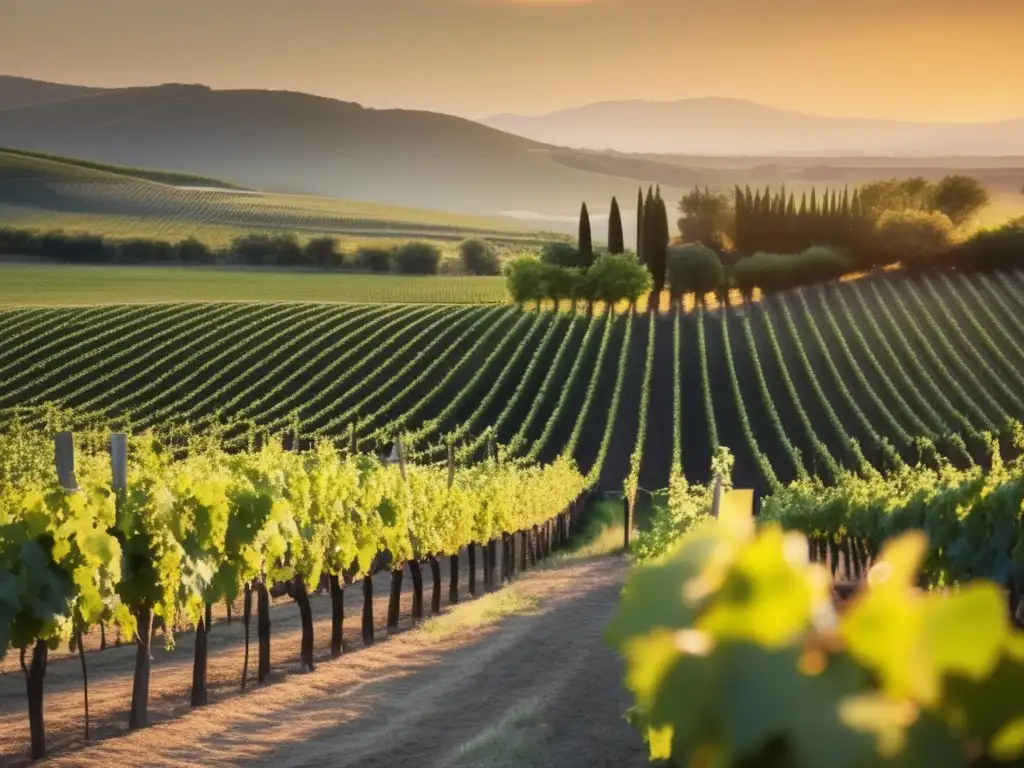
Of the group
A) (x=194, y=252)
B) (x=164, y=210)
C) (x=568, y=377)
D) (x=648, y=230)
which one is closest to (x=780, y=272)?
(x=648, y=230)

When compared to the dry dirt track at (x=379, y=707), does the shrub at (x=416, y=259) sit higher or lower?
higher

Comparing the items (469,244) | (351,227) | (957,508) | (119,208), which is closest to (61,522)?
(957,508)

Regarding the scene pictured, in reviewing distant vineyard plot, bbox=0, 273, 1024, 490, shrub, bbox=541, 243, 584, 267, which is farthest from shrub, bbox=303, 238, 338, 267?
distant vineyard plot, bbox=0, 273, 1024, 490

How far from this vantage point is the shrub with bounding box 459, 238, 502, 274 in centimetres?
10831

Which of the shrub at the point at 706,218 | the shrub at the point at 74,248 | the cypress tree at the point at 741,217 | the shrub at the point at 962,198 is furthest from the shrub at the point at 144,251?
the shrub at the point at 962,198

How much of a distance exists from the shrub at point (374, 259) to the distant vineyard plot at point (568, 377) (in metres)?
31.7

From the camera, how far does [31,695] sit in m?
10.2

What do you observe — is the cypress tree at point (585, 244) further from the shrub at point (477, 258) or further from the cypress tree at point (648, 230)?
the shrub at point (477, 258)

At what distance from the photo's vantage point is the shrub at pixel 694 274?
250 ft

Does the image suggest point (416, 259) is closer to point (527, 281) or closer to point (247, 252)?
point (247, 252)

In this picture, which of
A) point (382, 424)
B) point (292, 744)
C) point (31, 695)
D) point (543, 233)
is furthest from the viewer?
point (543, 233)

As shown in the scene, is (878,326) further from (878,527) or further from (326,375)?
(878,527)

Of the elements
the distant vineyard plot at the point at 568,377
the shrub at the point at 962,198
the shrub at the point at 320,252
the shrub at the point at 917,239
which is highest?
the shrub at the point at 962,198

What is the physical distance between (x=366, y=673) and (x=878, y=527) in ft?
26.1
